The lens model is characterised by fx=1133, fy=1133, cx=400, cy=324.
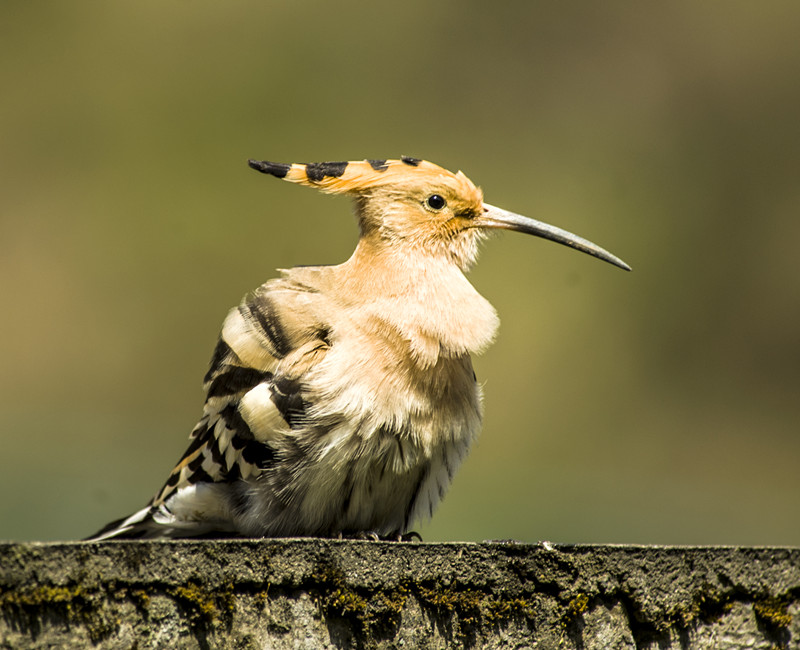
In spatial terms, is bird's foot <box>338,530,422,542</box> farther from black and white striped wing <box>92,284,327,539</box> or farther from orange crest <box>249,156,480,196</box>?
orange crest <box>249,156,480,196</box>

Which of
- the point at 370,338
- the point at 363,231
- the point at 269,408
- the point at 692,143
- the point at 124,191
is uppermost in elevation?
the point at 692,143

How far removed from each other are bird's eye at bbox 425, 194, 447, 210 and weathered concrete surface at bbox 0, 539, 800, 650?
926 millimetres

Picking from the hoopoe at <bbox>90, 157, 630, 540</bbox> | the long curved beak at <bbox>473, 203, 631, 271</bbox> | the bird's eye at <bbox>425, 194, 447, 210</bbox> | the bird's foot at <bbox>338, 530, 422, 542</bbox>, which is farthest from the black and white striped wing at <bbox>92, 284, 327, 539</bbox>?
the long curved beak at <bbox>473, 203, 631, 271</bbox>

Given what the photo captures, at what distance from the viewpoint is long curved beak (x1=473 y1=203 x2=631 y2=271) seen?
2.33 m

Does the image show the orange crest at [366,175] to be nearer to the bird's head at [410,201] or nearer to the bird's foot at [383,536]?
the bird's head at [410,201]

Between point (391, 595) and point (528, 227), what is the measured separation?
1.10 metres

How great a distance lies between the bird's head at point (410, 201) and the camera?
7.34 feet

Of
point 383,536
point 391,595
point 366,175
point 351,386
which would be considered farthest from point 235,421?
point 391,595

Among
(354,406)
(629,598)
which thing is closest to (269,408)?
(354,406)

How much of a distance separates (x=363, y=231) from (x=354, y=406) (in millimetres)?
486

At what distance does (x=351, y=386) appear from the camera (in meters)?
1.94

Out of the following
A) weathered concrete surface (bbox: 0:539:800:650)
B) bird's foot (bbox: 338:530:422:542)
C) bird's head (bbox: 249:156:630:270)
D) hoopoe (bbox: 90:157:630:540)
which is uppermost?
bird's head (bbox: 249:156:630:270)

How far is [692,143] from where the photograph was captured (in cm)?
619

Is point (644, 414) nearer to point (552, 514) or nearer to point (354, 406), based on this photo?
point (552, 514)
